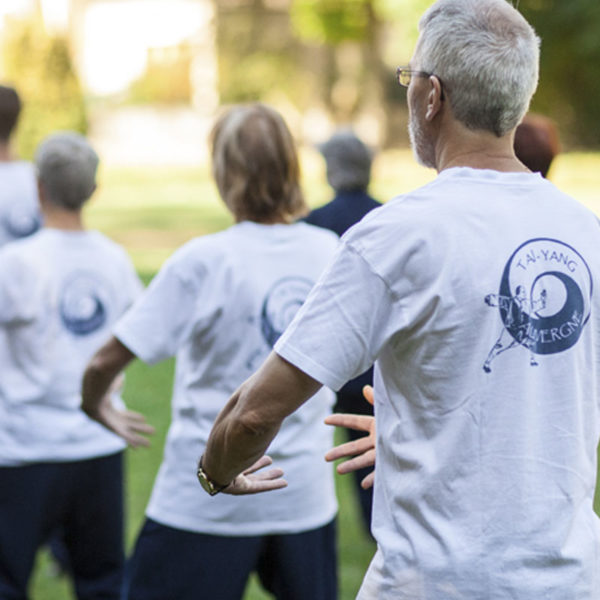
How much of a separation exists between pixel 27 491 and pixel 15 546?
19 centimetres

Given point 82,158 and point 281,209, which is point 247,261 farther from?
point 82,158

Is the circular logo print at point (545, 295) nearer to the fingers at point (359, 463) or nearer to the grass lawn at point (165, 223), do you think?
the fingers at point (359, 463)

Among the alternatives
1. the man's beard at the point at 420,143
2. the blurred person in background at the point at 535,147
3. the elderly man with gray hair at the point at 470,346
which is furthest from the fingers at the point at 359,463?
the blurred person in background at the point at 535,147

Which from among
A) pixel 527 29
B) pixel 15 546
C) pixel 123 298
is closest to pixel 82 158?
pixel 123 298

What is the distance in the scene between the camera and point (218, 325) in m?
3.14

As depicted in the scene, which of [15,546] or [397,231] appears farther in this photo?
[15,546]

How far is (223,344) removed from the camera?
316cm

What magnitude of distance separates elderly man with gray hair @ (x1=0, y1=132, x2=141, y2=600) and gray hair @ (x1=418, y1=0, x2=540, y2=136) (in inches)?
84.1

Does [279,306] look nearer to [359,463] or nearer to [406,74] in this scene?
[359,463]

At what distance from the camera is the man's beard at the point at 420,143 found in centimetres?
209

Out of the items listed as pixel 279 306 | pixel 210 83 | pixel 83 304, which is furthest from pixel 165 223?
pixel 210 83

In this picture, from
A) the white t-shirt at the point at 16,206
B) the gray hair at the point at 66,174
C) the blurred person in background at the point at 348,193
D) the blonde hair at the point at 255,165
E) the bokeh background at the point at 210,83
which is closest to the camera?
the blonde hair at the point at 255,165

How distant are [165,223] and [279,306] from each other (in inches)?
694

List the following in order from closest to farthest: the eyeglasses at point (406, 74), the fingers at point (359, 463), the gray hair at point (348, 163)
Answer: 1. the eyeglasses at point (406, 74)
2. the fingers at point (359, 463)
3. the gray hair at point (348, 163)
